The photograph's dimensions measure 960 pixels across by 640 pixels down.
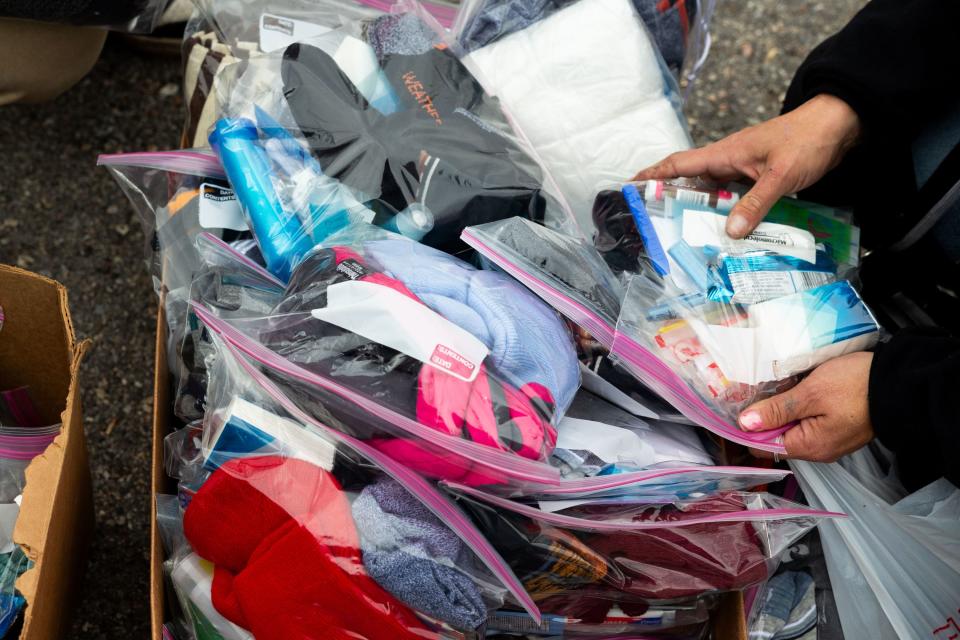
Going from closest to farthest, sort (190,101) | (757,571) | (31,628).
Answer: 1. (31,628)
2. (757,571)
3. (190,101)

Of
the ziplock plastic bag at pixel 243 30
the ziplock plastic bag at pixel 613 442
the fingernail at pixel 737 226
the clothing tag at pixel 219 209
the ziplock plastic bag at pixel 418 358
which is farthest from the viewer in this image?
the ziplock plastic bag at pixel 243 30

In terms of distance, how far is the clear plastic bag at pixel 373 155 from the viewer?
3.31 ft

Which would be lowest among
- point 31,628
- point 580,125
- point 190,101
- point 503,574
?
point 31,628

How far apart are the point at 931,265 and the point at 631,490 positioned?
1.99 feet

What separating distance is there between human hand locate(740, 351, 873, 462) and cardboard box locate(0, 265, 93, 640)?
79 cm

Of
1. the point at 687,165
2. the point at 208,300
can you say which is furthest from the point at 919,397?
the point at 208,300

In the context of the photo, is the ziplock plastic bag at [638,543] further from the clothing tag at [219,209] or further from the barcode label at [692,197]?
the clothing tag at [219,209]

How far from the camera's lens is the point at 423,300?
88 centimetres

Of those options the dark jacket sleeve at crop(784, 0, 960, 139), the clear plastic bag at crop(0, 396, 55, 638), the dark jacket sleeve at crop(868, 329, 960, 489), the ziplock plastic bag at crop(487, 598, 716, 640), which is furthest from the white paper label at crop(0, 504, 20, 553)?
the dark jacket sleeve at crop(784, 0, 960, 139)

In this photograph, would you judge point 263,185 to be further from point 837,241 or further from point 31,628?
point 837,241

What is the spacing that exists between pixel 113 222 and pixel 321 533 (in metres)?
1.09

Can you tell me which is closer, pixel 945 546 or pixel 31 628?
pixel 31 628

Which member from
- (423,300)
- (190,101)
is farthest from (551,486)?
(190,101)

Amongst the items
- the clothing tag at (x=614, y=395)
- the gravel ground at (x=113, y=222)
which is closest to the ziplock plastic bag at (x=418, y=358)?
the clothing tag at (x=614, y=395)
